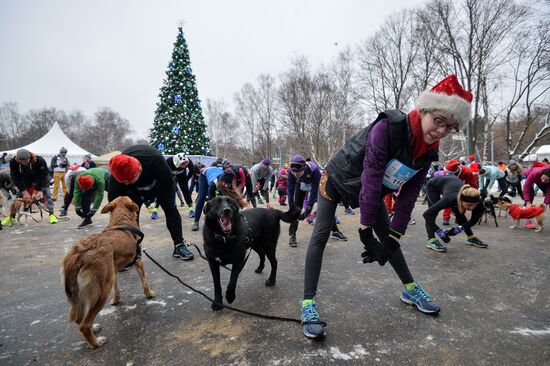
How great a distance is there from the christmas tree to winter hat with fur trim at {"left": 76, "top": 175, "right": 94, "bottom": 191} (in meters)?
16.2

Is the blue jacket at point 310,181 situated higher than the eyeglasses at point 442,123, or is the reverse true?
the eyeglasses at point 442,123

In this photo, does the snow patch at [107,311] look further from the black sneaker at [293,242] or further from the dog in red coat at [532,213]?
the dog in red coat at [532,213]

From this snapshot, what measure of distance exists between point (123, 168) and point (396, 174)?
3.07m

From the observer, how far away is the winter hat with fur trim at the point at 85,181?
588 centimetres

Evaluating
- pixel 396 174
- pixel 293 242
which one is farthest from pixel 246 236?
pixel 293 242

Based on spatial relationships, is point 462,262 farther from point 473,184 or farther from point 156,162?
point 156,162

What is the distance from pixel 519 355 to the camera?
1937 mm

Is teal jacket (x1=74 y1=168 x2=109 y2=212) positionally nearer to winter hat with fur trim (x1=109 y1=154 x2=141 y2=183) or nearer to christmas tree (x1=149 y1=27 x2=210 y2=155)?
winter hat with fur trim (x1=109 y1=154 x2=141 y2=183)

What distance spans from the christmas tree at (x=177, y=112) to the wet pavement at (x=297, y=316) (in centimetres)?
1838

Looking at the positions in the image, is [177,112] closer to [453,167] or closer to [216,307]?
[453,167]

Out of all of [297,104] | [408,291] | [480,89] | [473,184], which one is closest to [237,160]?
[297,104]

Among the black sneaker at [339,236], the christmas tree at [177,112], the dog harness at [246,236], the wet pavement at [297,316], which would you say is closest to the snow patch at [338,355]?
the wet pavement at [297,316]

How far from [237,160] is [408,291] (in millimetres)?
41011

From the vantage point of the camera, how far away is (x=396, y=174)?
2.22 metres
